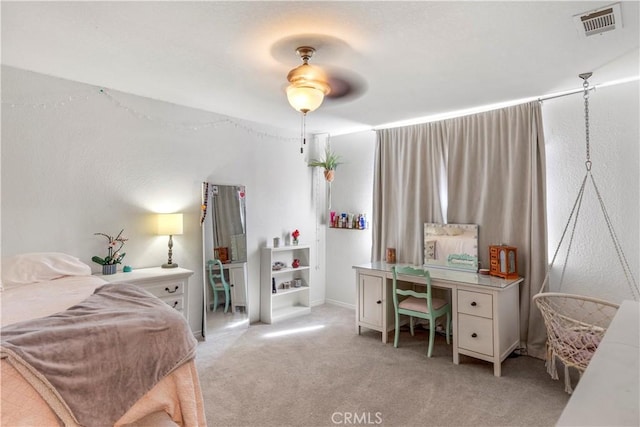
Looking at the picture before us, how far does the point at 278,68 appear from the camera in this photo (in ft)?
8.58

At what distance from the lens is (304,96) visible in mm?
2412

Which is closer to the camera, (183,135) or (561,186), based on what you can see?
(561,186)

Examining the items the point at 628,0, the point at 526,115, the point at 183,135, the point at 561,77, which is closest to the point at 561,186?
the point at 526,115

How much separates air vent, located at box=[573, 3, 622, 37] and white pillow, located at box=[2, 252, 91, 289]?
12.8ft

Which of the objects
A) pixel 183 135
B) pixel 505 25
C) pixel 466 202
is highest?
pixel 505 25

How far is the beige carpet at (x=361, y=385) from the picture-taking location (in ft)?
7.37

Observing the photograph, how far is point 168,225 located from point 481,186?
3.36 meters

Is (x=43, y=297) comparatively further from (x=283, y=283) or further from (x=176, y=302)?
(x=283, y=283)

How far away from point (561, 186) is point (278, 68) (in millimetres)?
2895

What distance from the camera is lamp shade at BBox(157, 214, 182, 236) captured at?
3.31 m

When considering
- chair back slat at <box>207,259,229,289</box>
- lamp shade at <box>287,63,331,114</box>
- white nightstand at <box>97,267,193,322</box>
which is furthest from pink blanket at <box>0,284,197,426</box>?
chair back slat at <box>207,259,229,289</box>

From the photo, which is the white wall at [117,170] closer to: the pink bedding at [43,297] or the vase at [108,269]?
the vase at [108,269]

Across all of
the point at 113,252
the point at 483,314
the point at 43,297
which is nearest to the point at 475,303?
the point at 483,314

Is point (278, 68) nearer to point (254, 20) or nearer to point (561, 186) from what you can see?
point (254, 20)
